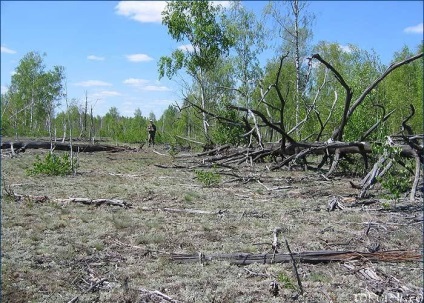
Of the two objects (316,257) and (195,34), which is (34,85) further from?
(316,257)

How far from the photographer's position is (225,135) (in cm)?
1633

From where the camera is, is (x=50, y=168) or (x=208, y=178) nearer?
(x=208, y=178)

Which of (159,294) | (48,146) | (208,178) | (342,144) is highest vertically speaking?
(342,144)

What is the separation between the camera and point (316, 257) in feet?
16.5

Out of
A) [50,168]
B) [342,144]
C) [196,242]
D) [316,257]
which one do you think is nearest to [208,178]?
[342,144]

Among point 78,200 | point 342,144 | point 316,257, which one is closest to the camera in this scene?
point 316,257

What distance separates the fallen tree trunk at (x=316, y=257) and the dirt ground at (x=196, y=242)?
82 millimetres

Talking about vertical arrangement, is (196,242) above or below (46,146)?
below

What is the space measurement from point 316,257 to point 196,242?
5.38 feet

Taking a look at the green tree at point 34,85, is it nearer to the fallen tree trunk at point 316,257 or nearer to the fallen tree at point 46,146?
the fallen tree at point 46,146

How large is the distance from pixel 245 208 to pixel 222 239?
2.08 meters

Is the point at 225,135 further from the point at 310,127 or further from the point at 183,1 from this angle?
the point at 183,1

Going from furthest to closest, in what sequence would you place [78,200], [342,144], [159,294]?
1. [342,144]
2. [78,200]
3. [159,294]

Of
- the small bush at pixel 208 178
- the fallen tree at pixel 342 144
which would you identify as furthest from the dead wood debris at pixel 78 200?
the fallen tree at pixel 342 144
